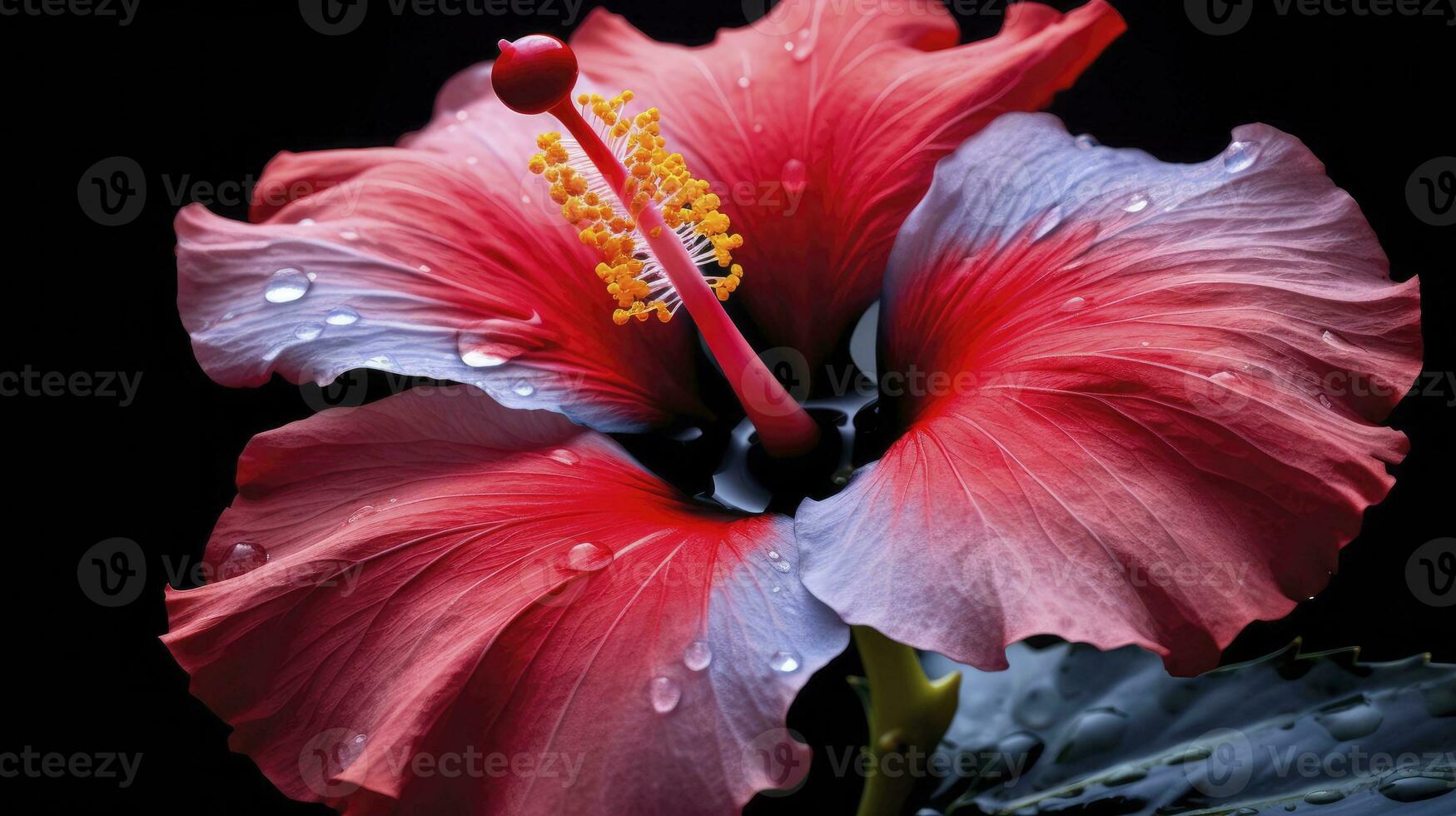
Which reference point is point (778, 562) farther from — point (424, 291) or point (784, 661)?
point (424, 291)

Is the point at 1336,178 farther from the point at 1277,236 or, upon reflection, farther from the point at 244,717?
the point at 244,717

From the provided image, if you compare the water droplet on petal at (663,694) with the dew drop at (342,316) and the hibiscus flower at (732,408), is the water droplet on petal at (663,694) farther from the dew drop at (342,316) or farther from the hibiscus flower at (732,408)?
the dew drop at (342,316)

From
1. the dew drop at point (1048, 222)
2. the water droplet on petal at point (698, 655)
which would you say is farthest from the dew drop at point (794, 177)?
the water droplet on petal at point (698, 655)

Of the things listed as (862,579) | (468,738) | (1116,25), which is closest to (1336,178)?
(1116,25)

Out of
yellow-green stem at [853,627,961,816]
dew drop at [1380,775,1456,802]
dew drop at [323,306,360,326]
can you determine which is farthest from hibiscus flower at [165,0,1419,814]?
dew drop at [1380,775,1456,802]

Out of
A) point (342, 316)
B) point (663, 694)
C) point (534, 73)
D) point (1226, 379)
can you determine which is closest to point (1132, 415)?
point (1226, 379)

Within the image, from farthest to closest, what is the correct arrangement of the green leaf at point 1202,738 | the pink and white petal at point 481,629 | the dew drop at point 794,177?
the dew drop at point 794,177, the green leaf at point 1202,738, the pink and white petal at point 481,629
